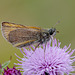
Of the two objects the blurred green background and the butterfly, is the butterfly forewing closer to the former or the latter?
the butterfly

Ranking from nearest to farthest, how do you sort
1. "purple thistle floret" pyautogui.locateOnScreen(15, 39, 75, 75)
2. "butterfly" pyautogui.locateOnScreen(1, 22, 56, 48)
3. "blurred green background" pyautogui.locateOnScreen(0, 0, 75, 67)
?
"purple thistle floret" pyautogui.locateOnScreen(15, 39, 75, 75) < "butterfly" pyautogui.locateOnScreen(1, 22, 56, 48) < "blurred green background" pyautogui.locateOnScreen(0, 0, 75, 67)

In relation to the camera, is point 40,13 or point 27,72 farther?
point 40,13

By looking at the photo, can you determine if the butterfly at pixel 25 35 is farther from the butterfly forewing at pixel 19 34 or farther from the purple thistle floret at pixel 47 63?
the purple thistle floret at pixel 47 63

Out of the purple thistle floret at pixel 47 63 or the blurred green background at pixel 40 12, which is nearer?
the purple thistle floret at pixel 47 63

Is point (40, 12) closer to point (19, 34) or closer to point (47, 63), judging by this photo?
point (19, 34)

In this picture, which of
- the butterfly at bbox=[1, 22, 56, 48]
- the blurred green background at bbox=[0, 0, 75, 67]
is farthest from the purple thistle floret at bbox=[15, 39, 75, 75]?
the blurred green background at bbox=[0, 0, 75, 67]

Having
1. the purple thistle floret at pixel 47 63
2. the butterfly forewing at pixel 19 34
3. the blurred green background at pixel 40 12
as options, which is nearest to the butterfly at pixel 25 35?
the butterfly forewing at pixel 19 34

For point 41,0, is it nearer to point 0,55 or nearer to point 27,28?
point 0,55

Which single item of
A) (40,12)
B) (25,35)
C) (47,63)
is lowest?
(47,63)

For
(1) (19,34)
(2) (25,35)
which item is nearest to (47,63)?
(2) (25,35)

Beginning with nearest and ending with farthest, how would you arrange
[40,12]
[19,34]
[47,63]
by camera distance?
[47,63]
[19,34]
[40,12]

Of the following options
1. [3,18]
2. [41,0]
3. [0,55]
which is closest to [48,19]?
[41,0]
